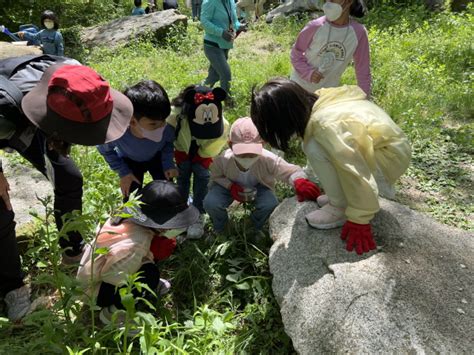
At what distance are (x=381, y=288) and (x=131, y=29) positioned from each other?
338 inches

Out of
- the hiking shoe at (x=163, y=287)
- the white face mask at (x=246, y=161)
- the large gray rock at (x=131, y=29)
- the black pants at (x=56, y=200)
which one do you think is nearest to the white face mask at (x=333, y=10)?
the white face mask at (x=246, y=161)

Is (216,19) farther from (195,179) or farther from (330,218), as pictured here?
(330,218)

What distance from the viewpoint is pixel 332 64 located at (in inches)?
126

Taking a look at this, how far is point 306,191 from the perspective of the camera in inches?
98.8

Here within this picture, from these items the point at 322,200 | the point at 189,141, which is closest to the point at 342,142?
the point at 322,200

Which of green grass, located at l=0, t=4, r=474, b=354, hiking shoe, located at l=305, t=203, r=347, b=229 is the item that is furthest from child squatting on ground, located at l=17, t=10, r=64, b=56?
hiking shoe, located at l=305, t=203, r=347, b=229

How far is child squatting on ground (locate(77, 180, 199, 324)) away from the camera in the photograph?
77.9 inches

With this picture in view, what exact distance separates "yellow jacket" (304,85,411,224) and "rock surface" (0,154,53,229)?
2202 millimetres

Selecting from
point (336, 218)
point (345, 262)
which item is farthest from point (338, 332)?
point (336, 218)

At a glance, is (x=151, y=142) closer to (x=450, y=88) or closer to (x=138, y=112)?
(x=138, y=112)

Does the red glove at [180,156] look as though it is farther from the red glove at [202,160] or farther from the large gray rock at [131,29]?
the large gray rock at [131,29]

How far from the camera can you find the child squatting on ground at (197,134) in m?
2.53

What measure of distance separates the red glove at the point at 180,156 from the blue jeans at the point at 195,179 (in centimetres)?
3

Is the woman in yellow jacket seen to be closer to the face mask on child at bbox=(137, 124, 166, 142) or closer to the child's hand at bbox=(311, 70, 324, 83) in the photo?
the face mask on child at bbox=(137, 124, 166, 142)
